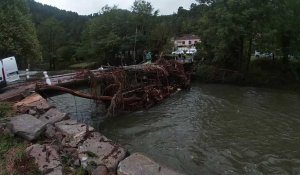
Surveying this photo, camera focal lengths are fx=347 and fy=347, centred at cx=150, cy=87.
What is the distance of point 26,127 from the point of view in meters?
11.2

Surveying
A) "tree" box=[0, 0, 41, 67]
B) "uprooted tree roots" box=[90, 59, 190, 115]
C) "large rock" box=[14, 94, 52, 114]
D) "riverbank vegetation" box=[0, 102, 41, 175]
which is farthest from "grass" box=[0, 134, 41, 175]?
"tree" box=[0, 0, 41, 67]

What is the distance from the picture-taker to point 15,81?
20625 mm

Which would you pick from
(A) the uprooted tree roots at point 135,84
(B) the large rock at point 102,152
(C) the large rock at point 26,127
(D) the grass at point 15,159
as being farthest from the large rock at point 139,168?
(A) the uprooted tree roots at point 135,84

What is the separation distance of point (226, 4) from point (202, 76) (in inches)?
316

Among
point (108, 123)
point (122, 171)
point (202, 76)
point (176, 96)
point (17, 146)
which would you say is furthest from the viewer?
point (202, 76)

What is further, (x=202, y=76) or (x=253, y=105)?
(x=202, y=76)

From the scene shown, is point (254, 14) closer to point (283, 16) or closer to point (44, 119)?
point (283, 16)

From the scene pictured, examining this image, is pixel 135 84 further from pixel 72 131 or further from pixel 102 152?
pixel 102 152

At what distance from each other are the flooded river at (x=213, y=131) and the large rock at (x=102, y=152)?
3.21m

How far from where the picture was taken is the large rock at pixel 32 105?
45.8ft

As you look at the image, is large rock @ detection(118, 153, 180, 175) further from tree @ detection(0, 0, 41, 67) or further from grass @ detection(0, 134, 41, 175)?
tree @ detection(0, 0, 41, 67)

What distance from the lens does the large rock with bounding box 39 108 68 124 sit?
13125 mm

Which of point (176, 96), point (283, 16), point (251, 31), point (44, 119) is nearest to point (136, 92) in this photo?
point (176, 96)

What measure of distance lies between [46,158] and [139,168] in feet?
8.57
